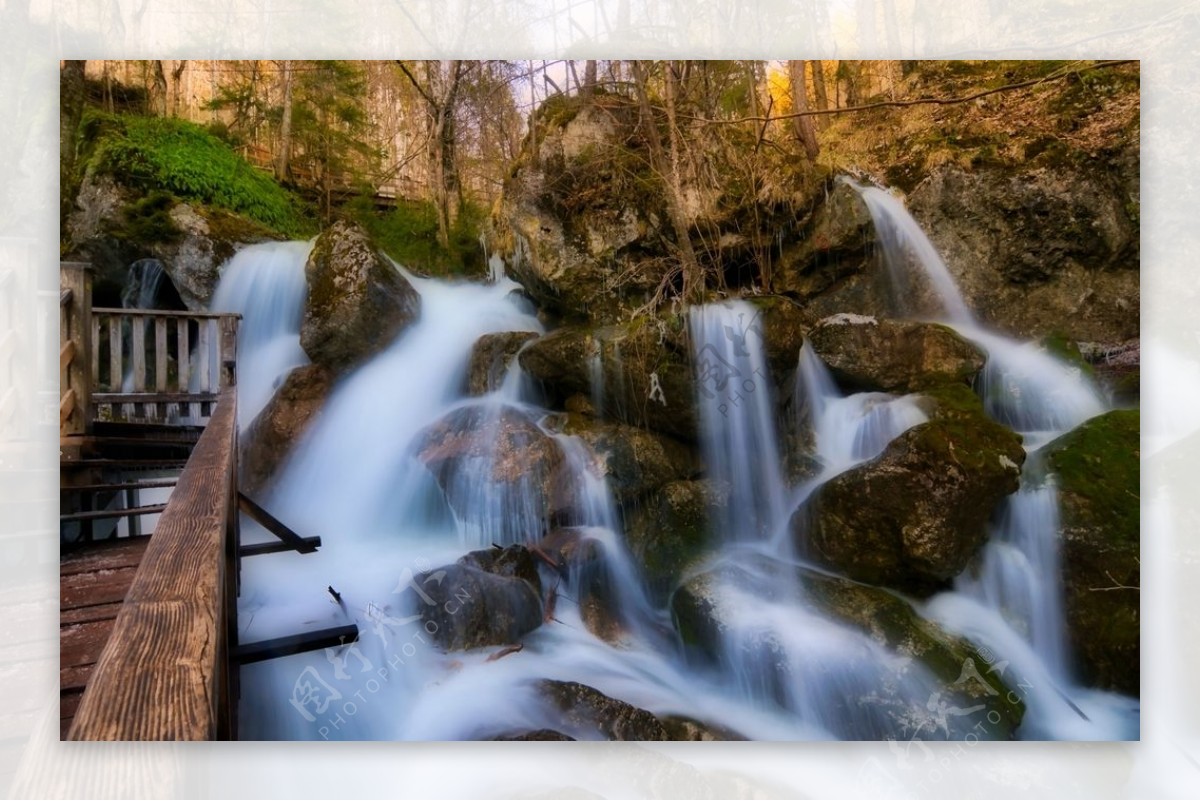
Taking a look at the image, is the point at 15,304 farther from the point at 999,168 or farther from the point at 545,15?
the point at 999,168

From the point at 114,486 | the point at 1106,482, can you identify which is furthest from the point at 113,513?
the point at 1106,482

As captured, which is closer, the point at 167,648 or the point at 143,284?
the point at 167,648

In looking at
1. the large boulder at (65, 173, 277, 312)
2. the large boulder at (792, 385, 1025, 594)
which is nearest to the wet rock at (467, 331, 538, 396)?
the large boulder at (65, 173, 277, 312)

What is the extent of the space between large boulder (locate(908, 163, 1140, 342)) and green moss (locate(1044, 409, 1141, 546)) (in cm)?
27

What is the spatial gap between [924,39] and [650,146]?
0.80 meters

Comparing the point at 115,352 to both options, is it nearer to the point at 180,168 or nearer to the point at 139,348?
the point at 139,348

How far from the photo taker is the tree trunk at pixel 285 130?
6.57 ft

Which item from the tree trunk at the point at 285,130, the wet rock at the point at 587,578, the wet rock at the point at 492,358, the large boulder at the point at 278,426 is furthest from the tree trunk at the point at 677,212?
the large boulder at the point at 278,426

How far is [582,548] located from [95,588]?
49.2 inches

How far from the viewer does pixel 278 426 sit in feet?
6.65

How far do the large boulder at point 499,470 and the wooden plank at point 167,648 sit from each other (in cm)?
90

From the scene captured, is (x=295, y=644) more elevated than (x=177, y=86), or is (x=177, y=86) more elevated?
(x=177, y=86)

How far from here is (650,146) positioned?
2.08 metres

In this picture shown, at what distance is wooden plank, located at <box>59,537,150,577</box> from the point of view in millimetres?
1892
